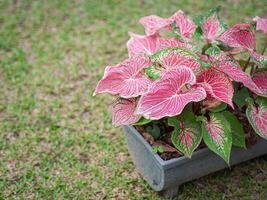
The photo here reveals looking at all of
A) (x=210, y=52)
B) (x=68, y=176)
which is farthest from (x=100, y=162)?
(x=210, y=52)

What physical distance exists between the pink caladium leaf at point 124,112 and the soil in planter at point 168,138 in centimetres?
19

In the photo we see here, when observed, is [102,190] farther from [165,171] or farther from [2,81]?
[2,81]

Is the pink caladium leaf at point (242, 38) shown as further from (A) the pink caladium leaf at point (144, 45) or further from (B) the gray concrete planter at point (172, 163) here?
(B) the gray concrete planter at point (172, 163)

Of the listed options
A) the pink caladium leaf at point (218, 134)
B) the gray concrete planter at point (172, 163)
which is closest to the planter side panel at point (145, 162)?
the gray concrete planter at point (172, 163)

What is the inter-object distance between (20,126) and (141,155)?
0.83 metres

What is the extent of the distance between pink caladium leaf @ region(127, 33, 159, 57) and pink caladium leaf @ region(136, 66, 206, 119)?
358 mm

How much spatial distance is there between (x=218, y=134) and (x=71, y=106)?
113cm

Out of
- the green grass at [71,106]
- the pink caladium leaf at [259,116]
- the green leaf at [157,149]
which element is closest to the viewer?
the pink caladium leaf at [259,116]

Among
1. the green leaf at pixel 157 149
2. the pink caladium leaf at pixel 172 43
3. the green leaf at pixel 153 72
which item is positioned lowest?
the green leaf at pixel 157 149

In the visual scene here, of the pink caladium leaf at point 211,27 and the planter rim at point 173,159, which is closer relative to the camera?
the planter rim at point 173,159

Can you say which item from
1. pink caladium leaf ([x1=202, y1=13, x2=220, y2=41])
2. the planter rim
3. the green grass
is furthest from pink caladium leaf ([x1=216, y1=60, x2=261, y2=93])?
the green grass

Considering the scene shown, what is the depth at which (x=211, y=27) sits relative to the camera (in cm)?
194

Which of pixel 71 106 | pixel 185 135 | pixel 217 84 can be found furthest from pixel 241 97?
pixel 71 106

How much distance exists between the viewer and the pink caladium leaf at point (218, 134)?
1693 mm
